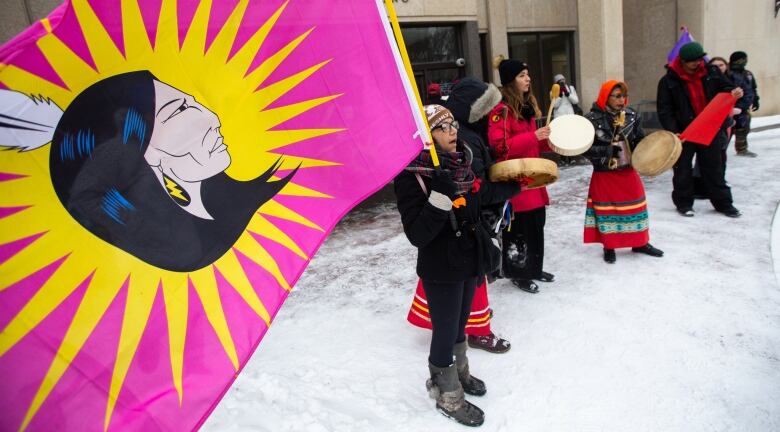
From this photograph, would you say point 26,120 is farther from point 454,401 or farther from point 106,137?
point 454,401

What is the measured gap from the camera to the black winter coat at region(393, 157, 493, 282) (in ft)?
7.30

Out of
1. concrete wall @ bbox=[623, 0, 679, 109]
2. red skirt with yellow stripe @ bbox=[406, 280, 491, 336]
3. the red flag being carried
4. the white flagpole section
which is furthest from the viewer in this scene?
concrete wall @ bbox=[623, 0, 679, 109]

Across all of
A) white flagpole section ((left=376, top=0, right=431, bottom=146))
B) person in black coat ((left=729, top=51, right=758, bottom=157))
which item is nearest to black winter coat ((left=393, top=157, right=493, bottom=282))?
white flagpole section ((left=376, top=0, right=431, bottom=146))

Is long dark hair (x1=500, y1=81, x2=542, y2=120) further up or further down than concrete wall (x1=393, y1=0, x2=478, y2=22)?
further down

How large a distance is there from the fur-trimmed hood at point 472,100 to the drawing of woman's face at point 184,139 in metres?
1.48

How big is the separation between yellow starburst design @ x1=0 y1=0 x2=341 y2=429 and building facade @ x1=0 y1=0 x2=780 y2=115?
669 centimetres

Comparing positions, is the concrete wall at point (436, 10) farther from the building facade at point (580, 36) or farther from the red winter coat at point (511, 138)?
the red winter coat at point (511, 138)

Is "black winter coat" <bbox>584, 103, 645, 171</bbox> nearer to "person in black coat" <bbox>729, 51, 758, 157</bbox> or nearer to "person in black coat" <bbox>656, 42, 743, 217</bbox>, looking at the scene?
"person in black coat" <bbox>656, 42, 743, 217</bbox>

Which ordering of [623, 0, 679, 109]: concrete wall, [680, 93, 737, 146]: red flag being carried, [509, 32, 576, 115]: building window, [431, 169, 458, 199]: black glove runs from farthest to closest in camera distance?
[623, 0, 679, 109]: concrete wall < [509, 32, 576, 115]: building window < [680, 93, 737, 146]: red flag being carried < [431, 169, 458, 199]: black glove

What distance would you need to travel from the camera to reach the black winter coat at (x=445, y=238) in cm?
223

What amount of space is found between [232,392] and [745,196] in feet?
20.3

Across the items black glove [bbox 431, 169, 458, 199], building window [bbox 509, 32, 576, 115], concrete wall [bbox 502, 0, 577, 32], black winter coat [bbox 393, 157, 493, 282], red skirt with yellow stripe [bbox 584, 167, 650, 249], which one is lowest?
red skirt with yellow stripe [bbox 584, 167, 650, 249]

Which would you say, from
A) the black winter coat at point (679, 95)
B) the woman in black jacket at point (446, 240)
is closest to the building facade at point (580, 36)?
the black winter coat at point (679, 95)

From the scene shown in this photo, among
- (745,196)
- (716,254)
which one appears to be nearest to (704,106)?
(745,196)
